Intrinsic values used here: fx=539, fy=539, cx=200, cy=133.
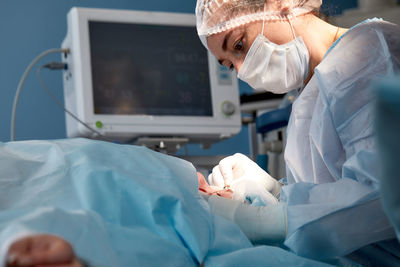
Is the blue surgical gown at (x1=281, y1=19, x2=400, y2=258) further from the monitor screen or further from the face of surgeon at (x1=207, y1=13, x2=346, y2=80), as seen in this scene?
the monitor screen

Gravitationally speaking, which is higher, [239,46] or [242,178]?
[239,46]

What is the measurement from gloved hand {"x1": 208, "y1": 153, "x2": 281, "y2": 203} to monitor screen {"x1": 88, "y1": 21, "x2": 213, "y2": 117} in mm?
906

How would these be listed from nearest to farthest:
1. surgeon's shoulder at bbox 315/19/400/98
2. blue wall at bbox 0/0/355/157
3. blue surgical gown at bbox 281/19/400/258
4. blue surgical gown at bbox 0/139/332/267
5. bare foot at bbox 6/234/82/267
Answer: bare foot at bbox 6/234/82/267
blue surgical gown at bbox 0/139/332/267
blue surgical gown at bbox 281/19/400/258
surgeon's shoulder at bbox 315/19/400/98
blue wall at bbox 0/0/355/157

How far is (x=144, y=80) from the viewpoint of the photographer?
236 centimetres

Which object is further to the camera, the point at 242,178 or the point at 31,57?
the point at 31,57

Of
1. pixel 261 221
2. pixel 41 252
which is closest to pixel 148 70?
pixel 261 221

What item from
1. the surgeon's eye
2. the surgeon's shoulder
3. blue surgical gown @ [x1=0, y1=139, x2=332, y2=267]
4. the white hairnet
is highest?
the white hairnet

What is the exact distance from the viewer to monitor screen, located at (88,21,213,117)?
230cm

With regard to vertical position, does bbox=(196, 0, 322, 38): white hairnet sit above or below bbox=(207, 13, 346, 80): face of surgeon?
above

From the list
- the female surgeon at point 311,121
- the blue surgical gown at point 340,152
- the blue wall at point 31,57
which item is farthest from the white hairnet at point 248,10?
the blue wall at point 31,57

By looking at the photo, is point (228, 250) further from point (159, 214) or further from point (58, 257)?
point (58, 257)

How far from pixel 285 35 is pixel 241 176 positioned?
0.43 meters

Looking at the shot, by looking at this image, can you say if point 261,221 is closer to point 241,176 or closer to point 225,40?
point 241,176

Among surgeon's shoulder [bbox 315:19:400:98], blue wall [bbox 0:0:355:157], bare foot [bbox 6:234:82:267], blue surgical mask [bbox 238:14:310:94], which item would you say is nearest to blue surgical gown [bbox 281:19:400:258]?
surgeon's shoulder [bbox 315:19:400:98]
